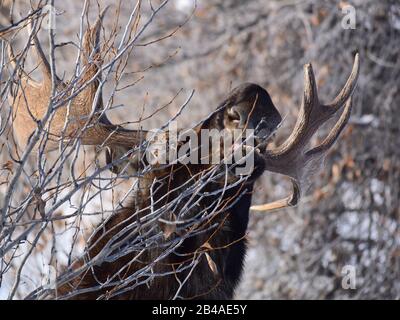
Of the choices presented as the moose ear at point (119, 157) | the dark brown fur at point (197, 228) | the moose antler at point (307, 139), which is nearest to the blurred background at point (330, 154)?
the moose antler at point (307, 139)

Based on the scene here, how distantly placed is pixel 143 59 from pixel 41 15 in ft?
24.8

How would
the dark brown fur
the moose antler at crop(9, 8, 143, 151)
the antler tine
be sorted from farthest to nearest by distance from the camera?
1. the antler tine
2. the dark brown fur
3. the moose antler at crop(9, 8, 143, 151)

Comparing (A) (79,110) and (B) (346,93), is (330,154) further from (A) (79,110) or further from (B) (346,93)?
(A) (79,110)

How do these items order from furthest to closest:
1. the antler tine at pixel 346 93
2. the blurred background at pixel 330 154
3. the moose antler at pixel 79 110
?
the blurred background at pixel 330 154
the antler tine at pixel 346 93
the moose antler at pixel 79 110

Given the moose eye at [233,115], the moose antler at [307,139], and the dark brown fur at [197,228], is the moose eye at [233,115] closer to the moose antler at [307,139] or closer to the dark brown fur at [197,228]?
the dark brown fur at [197,228]

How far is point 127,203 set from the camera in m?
5.54

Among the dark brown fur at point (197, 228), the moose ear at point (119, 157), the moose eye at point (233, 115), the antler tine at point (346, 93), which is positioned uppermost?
the antler tine at point (346, 93)

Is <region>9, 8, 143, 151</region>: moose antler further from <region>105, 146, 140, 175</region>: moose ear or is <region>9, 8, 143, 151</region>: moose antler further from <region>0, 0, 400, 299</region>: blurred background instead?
<region>0, 0, 400, 299</region>: blurred background

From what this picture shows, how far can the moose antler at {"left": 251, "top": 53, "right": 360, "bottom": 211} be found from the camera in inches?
219

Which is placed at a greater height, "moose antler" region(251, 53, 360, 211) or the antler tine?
the antler tine

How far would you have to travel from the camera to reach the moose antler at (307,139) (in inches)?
219

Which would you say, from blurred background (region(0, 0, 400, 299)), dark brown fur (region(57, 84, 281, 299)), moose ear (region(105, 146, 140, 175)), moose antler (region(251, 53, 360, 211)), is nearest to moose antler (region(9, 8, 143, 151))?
moose ear (region(105, 146, 140, 175))

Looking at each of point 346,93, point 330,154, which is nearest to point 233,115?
point 346,93

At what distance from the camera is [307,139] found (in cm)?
574
